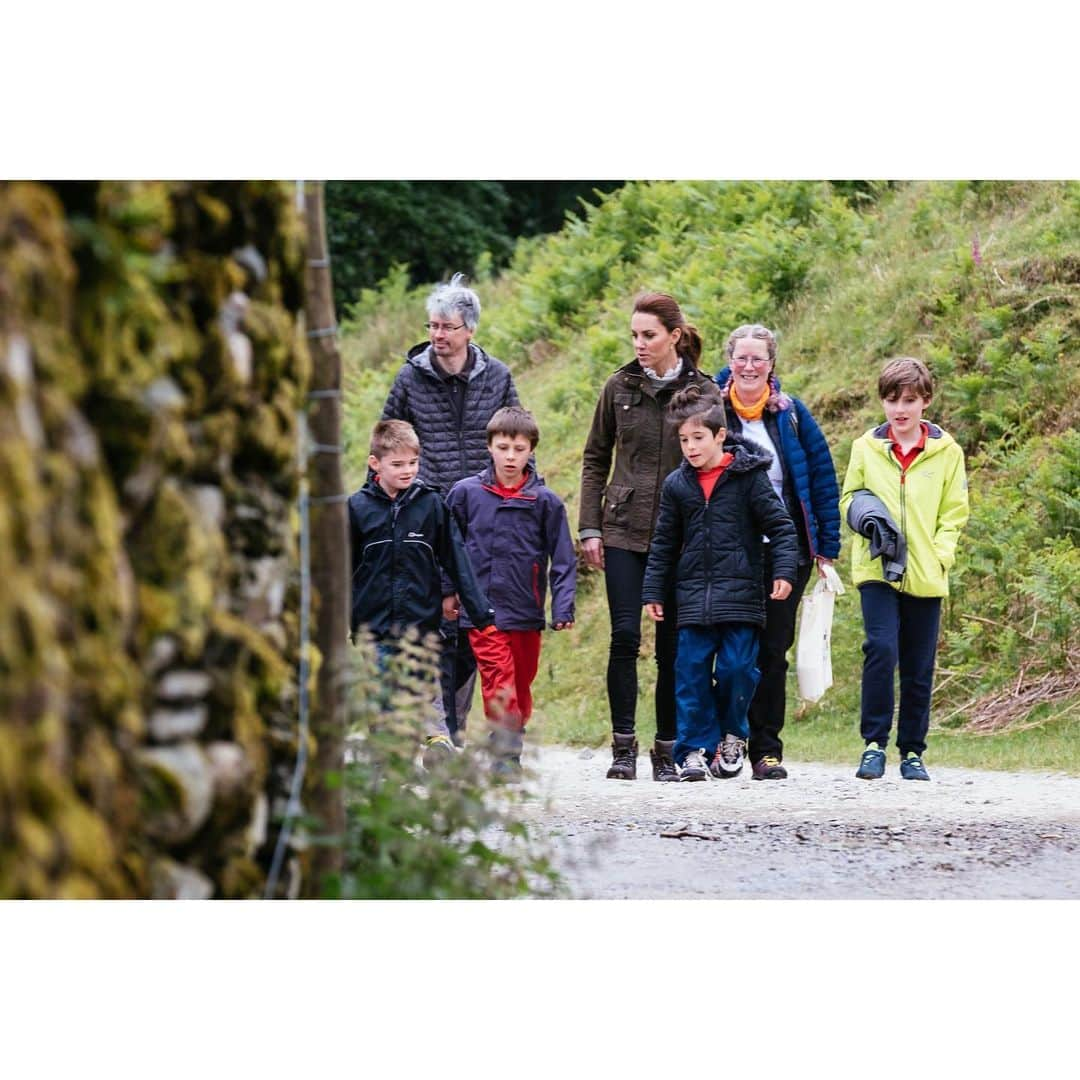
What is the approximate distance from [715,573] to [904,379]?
142 centimetres

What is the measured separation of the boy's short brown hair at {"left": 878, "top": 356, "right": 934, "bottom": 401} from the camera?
9.55 m

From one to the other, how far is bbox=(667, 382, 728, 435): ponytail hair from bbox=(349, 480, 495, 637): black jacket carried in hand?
1351mm

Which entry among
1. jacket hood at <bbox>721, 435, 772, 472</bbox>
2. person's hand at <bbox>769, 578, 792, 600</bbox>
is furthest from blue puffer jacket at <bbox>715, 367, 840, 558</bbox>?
person's hand at <bbox>769, 578, 792, 600</bbox>

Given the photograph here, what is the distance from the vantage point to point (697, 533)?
933 centimetres

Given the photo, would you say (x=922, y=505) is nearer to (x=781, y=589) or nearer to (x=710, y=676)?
(x=781, y=589)

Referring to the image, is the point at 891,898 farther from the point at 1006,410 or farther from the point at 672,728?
the point at 1006,410

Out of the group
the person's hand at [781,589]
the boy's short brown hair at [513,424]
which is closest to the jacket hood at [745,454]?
the person's hand at [781,589]

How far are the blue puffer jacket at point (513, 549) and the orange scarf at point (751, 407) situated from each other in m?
1.05

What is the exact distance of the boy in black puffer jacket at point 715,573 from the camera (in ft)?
30.5

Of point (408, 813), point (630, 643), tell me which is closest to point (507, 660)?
point (630, 643)

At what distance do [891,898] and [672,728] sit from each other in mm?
3411

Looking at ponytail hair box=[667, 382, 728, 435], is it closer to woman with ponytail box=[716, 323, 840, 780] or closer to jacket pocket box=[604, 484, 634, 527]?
woman with ponytail box=[716, 323, 840, 780]

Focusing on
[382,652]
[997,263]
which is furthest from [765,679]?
[997,263]

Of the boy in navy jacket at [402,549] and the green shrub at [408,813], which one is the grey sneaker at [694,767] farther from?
the green shrub at [408,813]
